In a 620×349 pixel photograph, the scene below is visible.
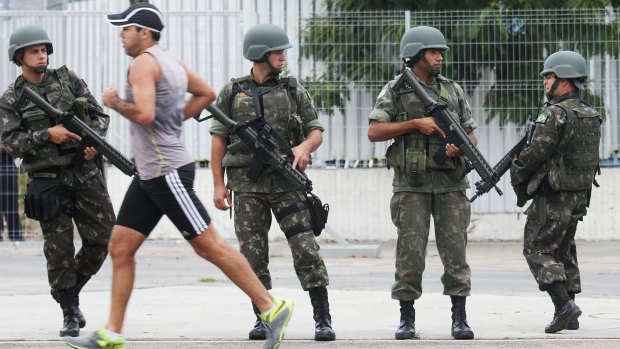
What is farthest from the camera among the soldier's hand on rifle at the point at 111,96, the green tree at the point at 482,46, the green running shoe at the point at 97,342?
the green tree at the point at 482,46

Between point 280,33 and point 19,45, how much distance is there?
174cm

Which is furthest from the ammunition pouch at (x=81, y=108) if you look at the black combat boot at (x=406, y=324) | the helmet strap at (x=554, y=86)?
the helmet strap at (x=554, y=86)

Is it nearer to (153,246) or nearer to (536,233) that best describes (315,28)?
(153,246)

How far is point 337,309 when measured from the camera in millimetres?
10000

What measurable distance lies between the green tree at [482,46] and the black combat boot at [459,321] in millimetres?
9159

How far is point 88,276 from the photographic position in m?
9.07

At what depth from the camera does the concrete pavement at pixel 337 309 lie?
8273 millimetres

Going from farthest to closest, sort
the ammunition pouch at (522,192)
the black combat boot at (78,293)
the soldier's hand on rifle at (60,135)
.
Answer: the ammunition pouch at (522,192) < the black combat boot at (78,293) < the soldier's hand on rifle at (60,135)

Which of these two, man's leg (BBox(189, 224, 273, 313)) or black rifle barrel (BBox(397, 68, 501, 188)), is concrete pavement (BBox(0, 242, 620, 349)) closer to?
man's leg (BBox(189, 224, 273, 313))

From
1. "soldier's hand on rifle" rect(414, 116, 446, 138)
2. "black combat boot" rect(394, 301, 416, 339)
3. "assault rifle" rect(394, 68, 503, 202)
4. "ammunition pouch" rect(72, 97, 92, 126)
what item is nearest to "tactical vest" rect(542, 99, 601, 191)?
"assault rifle" rect(394, 68, 503, 202)

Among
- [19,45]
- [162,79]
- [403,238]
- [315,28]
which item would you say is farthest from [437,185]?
[315,28]

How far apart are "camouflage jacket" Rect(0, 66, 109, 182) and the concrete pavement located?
42.8 inches

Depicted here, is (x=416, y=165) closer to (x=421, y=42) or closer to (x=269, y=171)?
(x=421, y=42)

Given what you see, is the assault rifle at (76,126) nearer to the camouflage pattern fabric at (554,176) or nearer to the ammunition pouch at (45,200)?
the ammunition pouch at (45,200)
